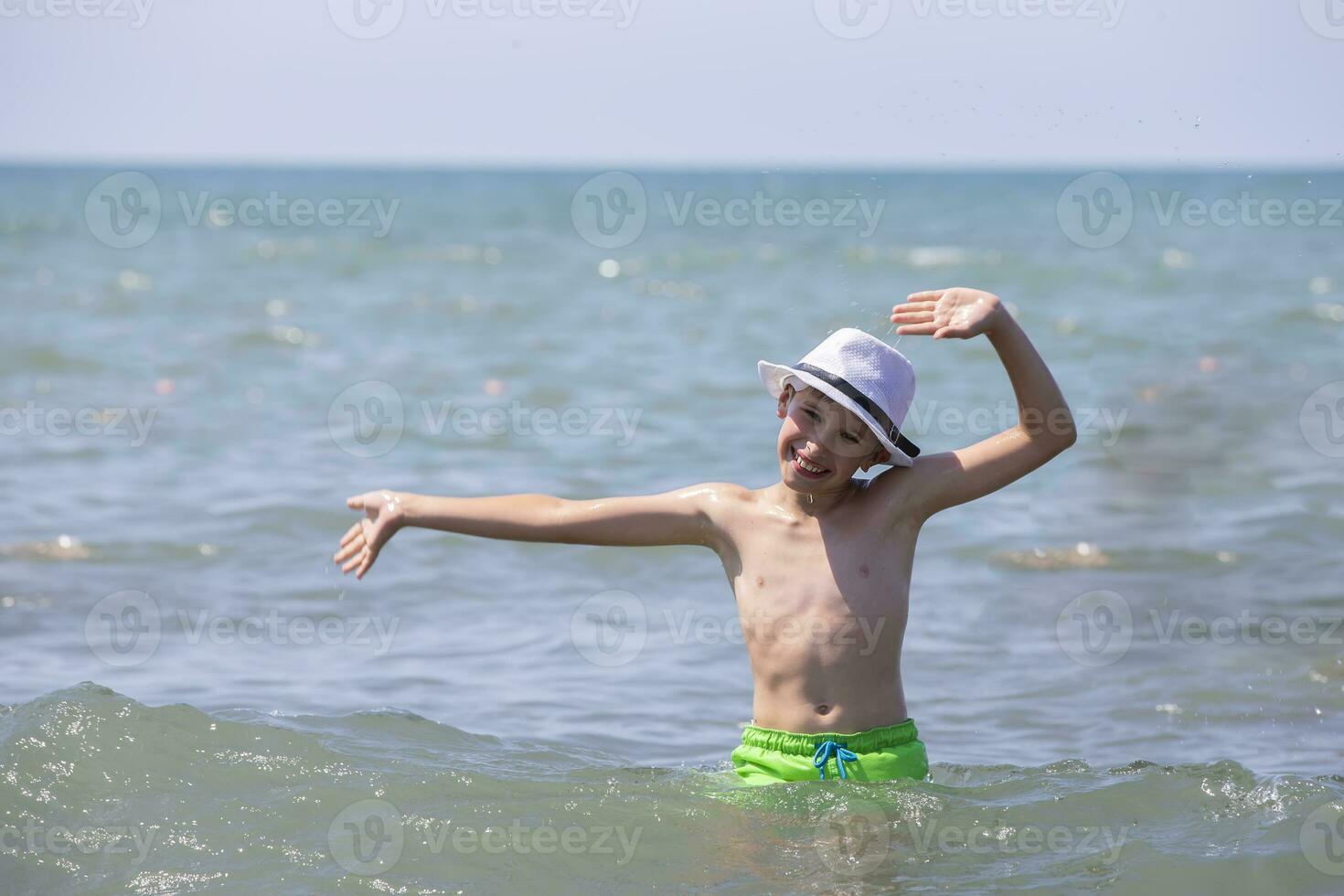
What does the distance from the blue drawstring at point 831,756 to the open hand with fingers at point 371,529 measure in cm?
122

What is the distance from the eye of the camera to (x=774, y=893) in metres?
3.44

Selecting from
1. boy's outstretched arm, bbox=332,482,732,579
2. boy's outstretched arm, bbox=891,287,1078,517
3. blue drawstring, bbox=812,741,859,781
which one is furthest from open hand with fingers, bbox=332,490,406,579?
boy's outstretched arm, bbox=891,287,1078,517

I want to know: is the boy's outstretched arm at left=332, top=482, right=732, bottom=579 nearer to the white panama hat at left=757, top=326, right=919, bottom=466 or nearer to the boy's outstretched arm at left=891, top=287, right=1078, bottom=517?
the white panama hat at left=757, top=326, right=919, bottom=466

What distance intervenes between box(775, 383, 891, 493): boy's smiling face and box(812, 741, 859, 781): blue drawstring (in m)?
0.66

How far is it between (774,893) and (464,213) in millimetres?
38218

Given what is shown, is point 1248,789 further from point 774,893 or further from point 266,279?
Result: point 266,279

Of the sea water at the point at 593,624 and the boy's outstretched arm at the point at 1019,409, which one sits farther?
the sea water at the point at 593,624

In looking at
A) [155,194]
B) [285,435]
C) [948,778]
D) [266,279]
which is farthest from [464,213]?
[948,778]

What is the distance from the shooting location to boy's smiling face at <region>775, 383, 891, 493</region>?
12.1 feet

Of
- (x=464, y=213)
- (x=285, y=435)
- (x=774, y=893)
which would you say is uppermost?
(x=464, y=213)

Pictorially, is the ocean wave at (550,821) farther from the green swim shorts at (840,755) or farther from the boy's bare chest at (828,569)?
the boy's bare chest at (828,569)

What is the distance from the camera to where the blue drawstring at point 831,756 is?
373cm

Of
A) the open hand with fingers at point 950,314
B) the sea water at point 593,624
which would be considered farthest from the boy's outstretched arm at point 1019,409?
the sea water at point 593,624

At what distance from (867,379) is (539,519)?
36.6 inches
